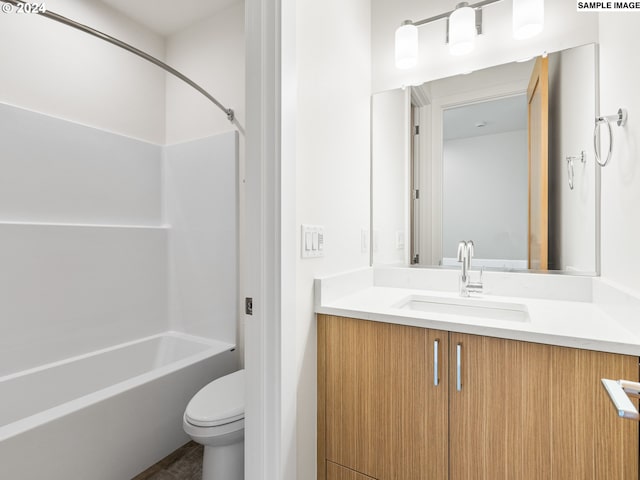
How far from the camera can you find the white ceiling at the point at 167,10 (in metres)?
2.09

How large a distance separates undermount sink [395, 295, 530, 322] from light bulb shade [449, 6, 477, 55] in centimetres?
114

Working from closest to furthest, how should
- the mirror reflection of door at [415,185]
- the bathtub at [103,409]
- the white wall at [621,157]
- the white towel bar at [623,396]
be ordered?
the white towel bar at [623,396], the white wall at [621,157], the bathtub at [103,409], the mirror reflection of door at [415,185]

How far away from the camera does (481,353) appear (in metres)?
Result: 0.92

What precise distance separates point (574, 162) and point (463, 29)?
2.49ft

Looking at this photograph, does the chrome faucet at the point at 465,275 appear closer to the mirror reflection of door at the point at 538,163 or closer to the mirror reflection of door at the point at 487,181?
the mirror reflection of door at the point at 487,181

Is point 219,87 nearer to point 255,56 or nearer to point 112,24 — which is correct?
point 112,24

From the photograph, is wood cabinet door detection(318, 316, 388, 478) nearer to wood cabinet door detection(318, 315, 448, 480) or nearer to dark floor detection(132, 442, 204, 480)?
wood cabinet door detection(318, 315, 448, 480)

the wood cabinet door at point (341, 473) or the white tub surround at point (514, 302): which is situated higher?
the white tub surround at point (514, 302)

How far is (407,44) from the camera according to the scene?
5.11ft

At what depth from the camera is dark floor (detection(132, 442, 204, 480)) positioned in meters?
1.56

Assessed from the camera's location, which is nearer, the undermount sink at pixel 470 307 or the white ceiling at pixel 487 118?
the undermount sink at pixel 470 307

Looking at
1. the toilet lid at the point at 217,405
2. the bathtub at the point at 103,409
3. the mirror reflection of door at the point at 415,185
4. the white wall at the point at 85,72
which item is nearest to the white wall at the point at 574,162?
the mirror reflection of door at the point at 415,185

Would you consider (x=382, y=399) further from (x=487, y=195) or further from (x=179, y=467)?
(x=179, y=467)

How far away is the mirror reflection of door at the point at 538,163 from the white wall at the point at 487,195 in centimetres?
3
